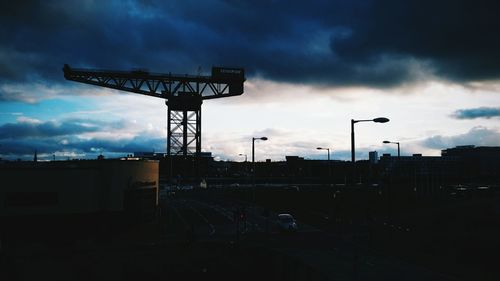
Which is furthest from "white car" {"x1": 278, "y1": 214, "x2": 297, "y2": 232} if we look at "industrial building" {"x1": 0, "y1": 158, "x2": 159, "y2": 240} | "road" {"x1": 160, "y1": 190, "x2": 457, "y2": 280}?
"industrial building" {"x1": 0, "y1": 158, "x2": 159, "y2": 240}

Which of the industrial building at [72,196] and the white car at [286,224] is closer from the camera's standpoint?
the industrial building at [72,196]

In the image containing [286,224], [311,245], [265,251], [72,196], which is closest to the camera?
[265,251]

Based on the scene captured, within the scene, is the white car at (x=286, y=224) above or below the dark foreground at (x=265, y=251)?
above

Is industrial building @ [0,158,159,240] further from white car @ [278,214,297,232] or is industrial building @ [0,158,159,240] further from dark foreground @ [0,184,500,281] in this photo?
white car @ [278,214,297,232]

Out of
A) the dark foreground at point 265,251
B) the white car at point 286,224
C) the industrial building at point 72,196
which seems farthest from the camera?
the white car at point 286,224

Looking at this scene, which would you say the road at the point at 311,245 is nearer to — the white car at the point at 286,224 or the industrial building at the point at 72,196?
the white car at the point at 286,224

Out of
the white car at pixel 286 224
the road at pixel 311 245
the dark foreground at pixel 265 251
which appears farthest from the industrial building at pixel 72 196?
the white car at pixel 286 224

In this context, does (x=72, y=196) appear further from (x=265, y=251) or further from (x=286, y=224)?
(x=286, y=224)

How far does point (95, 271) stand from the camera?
27.8 m

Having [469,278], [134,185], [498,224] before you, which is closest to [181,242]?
[134,185]

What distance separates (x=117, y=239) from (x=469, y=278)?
31530 mm

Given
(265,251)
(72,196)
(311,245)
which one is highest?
(72,196)

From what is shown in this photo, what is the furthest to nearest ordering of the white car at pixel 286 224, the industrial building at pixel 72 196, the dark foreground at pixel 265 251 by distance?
the white car at pixel 286 224, the industrial building at pixel 72 196, the dark foreground at pixel 265 251

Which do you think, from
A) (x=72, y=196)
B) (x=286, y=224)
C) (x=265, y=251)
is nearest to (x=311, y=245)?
(x=265, y=251)
